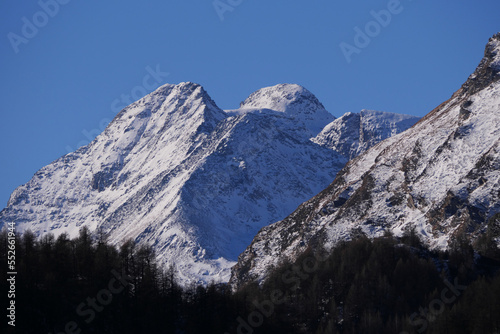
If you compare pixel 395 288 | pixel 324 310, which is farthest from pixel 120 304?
pixel 395 288

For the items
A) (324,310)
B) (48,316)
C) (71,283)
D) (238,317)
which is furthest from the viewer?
(324,310)

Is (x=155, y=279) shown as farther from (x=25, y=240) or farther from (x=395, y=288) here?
(x=395, y=288)

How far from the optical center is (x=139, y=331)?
16125 centimetres

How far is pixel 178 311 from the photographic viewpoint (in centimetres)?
16950

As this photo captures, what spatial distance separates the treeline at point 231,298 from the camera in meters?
158

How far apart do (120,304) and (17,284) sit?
18489 mm

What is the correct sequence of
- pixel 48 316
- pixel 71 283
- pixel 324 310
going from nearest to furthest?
pixel 48 316
pixel 71 283
pixel 324 310

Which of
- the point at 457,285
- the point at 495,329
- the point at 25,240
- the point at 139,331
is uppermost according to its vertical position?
the point at 25,240

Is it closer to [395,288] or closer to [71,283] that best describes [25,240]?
[71,283]

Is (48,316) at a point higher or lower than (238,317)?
higher

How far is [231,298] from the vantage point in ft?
591

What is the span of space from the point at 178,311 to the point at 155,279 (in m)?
7.60

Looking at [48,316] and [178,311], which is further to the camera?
[178,311]

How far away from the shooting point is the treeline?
6216 inches
